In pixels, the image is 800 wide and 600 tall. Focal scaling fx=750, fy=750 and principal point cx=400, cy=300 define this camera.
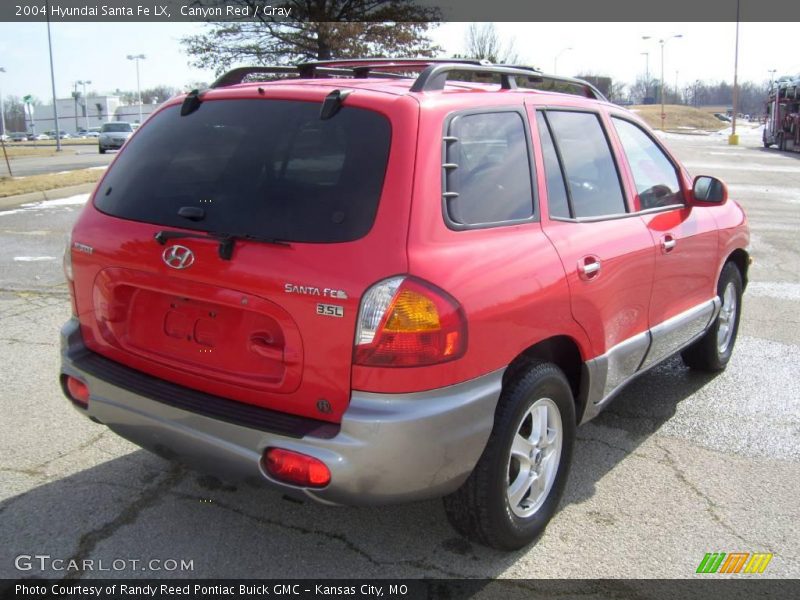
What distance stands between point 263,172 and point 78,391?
124 cm

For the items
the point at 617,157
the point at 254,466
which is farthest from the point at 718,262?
the point at 254,466

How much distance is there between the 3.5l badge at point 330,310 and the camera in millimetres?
2486

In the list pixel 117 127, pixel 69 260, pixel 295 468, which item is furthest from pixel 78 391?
pixel 117 127

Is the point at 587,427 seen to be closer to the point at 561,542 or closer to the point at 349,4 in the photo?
the point at 561,542

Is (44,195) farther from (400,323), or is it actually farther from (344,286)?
(400,323)

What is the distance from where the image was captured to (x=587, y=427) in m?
4.34

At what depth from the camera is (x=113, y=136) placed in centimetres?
3656

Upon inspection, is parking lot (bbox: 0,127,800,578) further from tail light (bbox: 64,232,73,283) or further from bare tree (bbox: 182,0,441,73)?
bare tree (bbox: 182,0,441,73)

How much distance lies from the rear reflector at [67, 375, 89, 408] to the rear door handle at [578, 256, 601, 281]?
2105 millimetres

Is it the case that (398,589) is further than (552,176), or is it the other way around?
(552,176)

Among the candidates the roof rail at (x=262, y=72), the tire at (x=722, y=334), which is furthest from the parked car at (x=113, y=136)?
the tire at (x=722, y=334)

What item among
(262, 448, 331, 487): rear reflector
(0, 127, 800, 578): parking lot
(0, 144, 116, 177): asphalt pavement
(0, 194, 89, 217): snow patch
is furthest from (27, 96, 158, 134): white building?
(262, 448, 331, 487): rear reflector

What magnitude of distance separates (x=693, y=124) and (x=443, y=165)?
268ft

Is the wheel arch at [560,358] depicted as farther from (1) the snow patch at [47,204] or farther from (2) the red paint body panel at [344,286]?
(1) the snow patch at [47,204]
